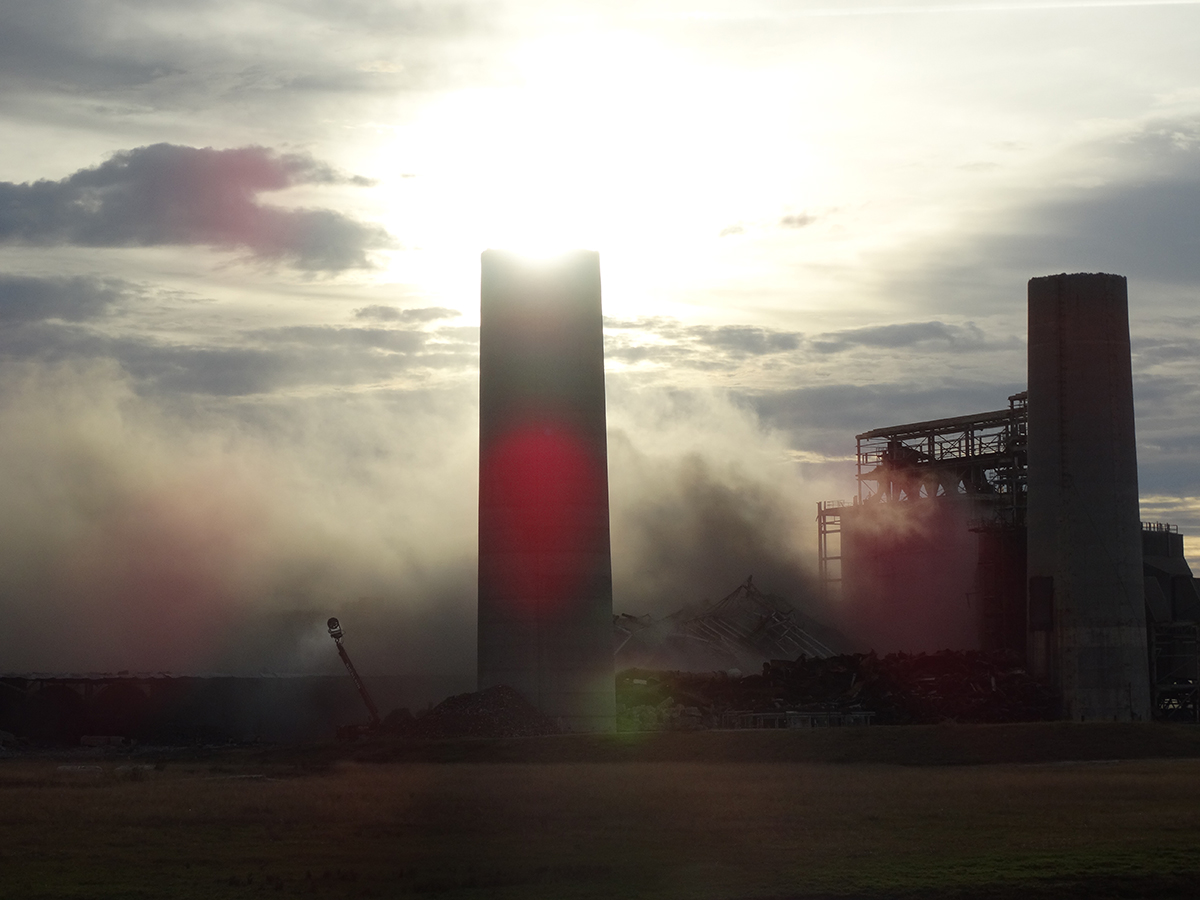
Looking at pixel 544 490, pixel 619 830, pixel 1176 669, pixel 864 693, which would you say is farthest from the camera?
pixel 1176 669

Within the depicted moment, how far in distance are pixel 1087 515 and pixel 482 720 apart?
1038 inches

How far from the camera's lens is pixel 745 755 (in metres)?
45.4

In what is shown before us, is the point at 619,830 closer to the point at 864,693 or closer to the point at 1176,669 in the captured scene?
the point at 864,693

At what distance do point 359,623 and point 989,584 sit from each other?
35029 millimetres

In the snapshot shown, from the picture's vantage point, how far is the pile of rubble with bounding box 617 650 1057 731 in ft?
205

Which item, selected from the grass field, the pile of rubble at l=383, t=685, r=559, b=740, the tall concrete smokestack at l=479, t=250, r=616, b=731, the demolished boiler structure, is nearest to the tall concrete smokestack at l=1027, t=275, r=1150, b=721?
the demolished boiler structure

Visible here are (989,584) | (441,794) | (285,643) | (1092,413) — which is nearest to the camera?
(441,794)

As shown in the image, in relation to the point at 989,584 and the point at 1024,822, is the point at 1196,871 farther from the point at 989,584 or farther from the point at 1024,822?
the point at 989,584

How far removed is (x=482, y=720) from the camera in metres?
57.0

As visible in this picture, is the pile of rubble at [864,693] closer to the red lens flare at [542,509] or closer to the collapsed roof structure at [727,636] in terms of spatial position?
the red lens flare at [542,509]

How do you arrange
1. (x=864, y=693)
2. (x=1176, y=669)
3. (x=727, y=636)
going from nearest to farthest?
(x=864, y=693) → (x=1176, y=669) → (x=727, y=636)

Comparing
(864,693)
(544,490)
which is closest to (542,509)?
(544,490)

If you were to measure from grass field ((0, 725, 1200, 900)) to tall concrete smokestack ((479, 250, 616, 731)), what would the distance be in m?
14.9

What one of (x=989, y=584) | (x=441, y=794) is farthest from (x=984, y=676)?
(x=441, y=794)
